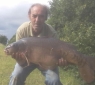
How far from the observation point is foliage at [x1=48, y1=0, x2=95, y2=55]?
8.54 m

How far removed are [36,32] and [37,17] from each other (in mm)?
301

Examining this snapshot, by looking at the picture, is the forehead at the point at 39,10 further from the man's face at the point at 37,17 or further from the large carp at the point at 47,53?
the large carp at the point at 47,53

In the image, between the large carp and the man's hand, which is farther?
the man's hand

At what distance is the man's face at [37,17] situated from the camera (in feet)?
15.6

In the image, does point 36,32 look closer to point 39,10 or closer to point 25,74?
point 39,10

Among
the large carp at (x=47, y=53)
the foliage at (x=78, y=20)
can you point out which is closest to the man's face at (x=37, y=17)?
the large carp at (x=47, y=53)

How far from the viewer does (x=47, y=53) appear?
4.56 m

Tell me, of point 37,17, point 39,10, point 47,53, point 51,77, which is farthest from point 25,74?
point 39,10

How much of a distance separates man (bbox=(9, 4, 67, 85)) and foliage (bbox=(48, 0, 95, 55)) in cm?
354

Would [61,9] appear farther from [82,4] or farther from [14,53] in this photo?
[14,53]

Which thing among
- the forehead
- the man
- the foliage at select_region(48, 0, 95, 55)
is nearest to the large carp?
the man

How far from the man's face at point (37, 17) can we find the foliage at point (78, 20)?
3.68m

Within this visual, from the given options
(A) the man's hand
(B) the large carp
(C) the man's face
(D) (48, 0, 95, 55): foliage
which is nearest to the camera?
(B) the large carp

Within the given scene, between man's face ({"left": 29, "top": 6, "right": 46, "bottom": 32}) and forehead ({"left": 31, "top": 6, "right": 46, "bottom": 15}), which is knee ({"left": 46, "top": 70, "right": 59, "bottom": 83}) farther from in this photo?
forehead ({"left": 31, "top": 6, "right": 46, "bottom": 15})
